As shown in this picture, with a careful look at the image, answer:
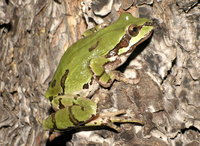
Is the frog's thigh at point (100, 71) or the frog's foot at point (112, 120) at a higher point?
the frog's thigh at point (100, 71)

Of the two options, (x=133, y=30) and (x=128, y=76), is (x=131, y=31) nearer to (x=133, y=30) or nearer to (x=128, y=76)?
(x=133, y=30)

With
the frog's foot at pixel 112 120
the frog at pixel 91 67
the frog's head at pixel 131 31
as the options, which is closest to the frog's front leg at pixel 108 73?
the frog at pixel 91 67

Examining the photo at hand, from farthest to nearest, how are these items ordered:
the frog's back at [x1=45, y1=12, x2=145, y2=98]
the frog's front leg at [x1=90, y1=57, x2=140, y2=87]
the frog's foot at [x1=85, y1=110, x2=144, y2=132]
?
the frog's back at [x1=45, y1=12, x2=145, y2=98] → the frog's front leg at [x1=90, y1=57, x2=140, y2=87] → the frog's foot at [x1=85, y1=110, x2=144, y2=132]

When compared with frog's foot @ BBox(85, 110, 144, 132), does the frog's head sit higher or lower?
higher

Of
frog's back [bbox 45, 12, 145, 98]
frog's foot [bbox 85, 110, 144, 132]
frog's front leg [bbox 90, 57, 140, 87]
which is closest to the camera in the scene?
frog's foot [bbox 85, 110, 144, 132]

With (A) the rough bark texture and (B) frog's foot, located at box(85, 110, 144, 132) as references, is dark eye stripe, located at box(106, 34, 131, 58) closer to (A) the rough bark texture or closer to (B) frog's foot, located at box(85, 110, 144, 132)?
(A) the rough bark texture

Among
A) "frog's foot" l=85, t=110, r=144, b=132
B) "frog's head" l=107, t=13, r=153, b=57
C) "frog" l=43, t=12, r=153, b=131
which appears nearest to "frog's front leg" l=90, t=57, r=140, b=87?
"frog" l=43, t=12, r=153, b=131

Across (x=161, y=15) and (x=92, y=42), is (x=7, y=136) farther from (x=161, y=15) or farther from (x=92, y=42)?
(x=161, y=15)

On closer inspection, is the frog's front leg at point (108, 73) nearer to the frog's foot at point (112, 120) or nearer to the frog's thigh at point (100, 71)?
the frog's thigh at point (100, 71)

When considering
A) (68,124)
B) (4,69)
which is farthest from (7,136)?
(68,124)
